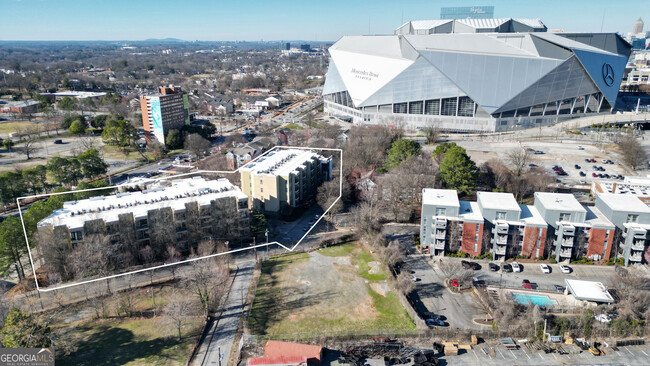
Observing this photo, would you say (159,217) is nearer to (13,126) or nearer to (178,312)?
(178,312)

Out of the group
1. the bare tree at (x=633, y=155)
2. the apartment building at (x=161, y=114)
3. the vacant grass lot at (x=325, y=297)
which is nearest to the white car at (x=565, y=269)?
the vacant grass lot at (x=325, y=297)

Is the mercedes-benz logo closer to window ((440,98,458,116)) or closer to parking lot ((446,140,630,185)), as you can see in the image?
parking lot ((446,140,630,185))

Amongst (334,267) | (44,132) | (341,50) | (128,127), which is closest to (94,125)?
(44,132)

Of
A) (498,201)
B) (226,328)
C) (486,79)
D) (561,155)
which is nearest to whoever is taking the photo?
(226,328)

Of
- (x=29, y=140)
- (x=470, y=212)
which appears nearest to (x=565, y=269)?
(x=470, y=212)

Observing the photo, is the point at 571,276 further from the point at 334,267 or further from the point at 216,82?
the point at 216,82

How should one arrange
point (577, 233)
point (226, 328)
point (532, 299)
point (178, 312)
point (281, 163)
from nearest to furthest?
point (178, 312) < point (226, 328) < point (532, 299) < point (577, 233) < point (281, 163)

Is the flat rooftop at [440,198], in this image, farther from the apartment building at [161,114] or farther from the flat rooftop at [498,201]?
the apartment building at [161,114]
